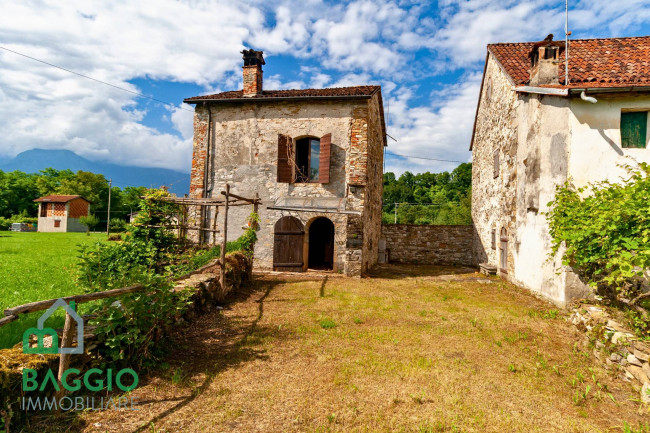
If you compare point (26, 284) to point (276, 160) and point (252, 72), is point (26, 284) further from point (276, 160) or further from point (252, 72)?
point (252, 72)

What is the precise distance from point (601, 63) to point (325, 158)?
8626 mm

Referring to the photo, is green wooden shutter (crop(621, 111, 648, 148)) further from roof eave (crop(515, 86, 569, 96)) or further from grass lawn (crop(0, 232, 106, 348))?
grass lawn (crop(0, 232, 106, 348))

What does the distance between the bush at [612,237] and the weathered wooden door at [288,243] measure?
24.9 feet

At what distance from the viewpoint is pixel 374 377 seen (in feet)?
13.3

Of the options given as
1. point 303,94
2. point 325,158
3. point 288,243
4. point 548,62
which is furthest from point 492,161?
point 288,243

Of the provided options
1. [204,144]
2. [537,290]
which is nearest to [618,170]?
[537,290]

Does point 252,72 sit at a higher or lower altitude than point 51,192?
higher

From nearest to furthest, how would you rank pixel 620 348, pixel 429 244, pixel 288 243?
pixel 620 348
pixel 288 243
pixel 429 244

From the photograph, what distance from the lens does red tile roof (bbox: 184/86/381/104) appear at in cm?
1155

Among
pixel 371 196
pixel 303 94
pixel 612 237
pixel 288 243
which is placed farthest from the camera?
pixel 371 196

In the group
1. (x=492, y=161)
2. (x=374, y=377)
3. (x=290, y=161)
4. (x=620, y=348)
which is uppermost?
(x=492, y=161)

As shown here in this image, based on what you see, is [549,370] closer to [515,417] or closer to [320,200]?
[515,417]

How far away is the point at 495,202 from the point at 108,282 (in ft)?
42.3

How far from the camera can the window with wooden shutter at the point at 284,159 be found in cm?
1202
